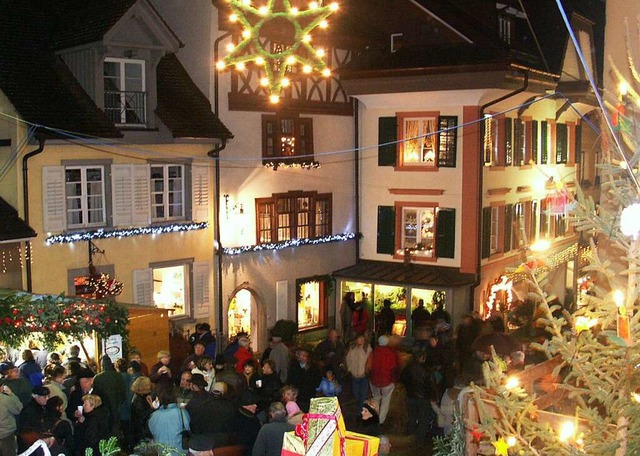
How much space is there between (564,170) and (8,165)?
19.5 metres

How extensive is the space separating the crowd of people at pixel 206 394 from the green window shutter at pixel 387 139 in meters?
9.10

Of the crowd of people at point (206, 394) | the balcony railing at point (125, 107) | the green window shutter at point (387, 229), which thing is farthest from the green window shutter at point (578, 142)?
the balcony railing at point (125, 107)

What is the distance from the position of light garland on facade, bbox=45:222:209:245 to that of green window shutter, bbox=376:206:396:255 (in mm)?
6183

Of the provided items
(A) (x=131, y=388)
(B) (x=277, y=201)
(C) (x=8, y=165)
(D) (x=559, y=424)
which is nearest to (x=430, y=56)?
(B) (x=277, y=201)

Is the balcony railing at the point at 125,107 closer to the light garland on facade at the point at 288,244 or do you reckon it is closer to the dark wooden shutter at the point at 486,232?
the light garland on facade at the point at 288,244

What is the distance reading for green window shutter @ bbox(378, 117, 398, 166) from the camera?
2478cm

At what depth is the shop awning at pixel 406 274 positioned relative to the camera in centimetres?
2364

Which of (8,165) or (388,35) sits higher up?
(388,35)

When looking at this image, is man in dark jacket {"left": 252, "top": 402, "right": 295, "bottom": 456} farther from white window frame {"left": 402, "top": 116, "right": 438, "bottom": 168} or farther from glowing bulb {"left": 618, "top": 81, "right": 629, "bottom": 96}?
white window frame {"left": 402, "top": 116, "right": 438, "bottom": 168}

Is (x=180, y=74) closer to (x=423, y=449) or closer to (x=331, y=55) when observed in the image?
(x=331, y=55)

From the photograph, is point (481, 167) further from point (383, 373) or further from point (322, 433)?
point (322, 433)

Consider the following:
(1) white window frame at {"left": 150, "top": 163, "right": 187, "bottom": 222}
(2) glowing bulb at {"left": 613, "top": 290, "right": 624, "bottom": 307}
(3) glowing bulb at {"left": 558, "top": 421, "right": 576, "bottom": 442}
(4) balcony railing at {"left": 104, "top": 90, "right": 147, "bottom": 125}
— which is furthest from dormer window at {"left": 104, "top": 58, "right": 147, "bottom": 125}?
(2) glowing bulb at {"left": 613, "top": 290, "right": 624, "bottom": 307}

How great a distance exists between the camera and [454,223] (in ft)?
79.1

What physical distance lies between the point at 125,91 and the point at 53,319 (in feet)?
22.4
